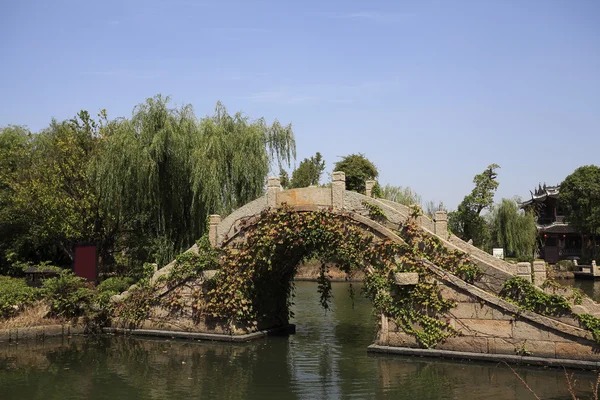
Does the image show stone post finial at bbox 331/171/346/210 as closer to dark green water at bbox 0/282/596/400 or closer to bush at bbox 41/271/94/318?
dark green water at bbox 0/282/596/400

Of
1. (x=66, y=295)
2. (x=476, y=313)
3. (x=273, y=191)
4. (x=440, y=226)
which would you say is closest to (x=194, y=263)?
(x=273, y=191)

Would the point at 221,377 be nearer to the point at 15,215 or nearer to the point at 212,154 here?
Result: the point at 212,154

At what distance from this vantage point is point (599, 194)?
39.3 metres

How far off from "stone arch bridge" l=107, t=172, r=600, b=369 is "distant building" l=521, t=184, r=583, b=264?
118ft

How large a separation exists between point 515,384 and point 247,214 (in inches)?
298

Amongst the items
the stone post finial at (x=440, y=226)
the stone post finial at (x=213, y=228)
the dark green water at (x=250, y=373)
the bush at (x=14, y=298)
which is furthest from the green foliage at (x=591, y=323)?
the bush at (x=14, y=298)

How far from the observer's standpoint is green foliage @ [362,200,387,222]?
502 inches

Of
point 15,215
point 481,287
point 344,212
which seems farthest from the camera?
point 15,215

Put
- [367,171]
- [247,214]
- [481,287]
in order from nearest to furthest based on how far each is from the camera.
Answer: [481,287] < [247,214] < [367,171]

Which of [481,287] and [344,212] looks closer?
[481,287]

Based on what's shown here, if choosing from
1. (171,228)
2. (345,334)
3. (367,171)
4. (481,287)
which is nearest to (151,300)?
(171,228)

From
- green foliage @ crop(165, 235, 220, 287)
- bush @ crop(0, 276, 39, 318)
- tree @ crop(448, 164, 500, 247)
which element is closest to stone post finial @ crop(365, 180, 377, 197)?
green foliage @ crop(165, 235, 220, 287)

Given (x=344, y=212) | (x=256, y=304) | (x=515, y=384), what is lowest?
(x=515, y=384)

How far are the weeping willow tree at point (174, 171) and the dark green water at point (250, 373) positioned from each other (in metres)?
5.19
